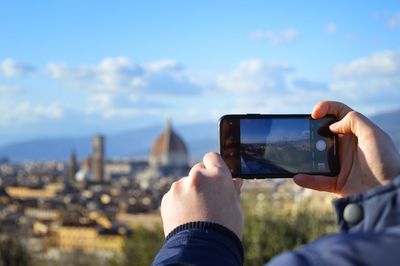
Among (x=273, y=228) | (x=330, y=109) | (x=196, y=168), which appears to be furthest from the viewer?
(x=273, y=228)

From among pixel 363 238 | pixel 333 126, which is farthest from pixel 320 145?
pixel 363 238

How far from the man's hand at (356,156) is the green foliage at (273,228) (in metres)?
8.05

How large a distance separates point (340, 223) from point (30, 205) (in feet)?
166

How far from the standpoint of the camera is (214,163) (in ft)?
3.63

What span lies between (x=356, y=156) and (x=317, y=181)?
0.09 m

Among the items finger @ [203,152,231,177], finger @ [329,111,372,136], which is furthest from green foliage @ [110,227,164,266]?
finger @ [203,152,231,177]

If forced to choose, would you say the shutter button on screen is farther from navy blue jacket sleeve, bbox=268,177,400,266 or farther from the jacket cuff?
navy blue jacket sleeve, bbox=268,177,400,266

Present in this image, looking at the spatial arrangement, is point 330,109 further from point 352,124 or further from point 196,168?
point 196,168

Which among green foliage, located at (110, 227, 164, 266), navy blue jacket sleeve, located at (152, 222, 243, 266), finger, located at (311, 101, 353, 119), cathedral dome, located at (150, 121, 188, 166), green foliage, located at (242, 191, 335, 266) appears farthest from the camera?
cathedral dome, located at (150, 121, 188, 166)

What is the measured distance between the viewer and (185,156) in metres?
95.9

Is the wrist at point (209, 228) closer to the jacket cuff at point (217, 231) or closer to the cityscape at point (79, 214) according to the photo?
the jacket cuff at point (217, 231)

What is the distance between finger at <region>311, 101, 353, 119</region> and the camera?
1.32 m

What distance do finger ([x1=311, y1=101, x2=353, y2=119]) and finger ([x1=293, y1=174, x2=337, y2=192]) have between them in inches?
4.2

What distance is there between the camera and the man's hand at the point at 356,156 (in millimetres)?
1097
